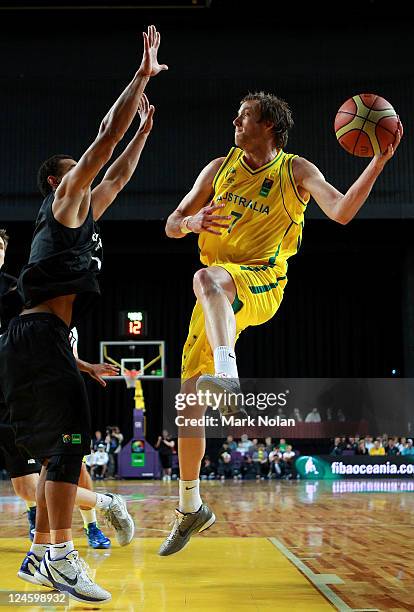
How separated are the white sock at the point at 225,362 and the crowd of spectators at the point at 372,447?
620 inches

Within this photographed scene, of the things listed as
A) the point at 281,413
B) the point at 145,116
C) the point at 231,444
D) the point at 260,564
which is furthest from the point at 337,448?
the point at 145,116

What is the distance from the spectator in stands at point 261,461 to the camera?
63.9 feet

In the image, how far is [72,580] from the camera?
10.7 ft

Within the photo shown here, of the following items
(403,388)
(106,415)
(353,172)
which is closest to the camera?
(353,172)

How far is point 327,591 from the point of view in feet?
12.1

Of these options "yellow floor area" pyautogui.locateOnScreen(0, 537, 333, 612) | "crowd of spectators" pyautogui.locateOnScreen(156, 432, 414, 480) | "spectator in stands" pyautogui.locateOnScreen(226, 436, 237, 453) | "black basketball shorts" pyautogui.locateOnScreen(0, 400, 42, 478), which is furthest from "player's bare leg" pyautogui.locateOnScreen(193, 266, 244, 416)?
"spectator in stands" pyautogui.locateOnScreen(226, 436, 237, 453)

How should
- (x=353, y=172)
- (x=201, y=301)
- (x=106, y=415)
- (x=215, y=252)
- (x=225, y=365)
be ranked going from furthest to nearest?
(x=106, y=415) < (x=353, y=172) < (x=215, y=252) < (x=201, y=301) < (x=225, y=365)

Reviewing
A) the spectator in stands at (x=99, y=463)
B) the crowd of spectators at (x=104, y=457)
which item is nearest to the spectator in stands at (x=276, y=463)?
the crowd of spectators at (x=104, y=457)

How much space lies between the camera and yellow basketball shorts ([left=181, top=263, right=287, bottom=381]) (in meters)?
3.90

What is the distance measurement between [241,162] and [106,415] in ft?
65.8

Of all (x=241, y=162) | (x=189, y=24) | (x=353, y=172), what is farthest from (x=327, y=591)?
(x=189, y=24)

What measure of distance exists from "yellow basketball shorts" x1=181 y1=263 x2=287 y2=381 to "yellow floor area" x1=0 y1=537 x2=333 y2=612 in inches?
46.0

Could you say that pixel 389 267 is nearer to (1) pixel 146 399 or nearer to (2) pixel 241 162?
(1) pixel 146 399

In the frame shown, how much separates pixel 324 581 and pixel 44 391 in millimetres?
1917
